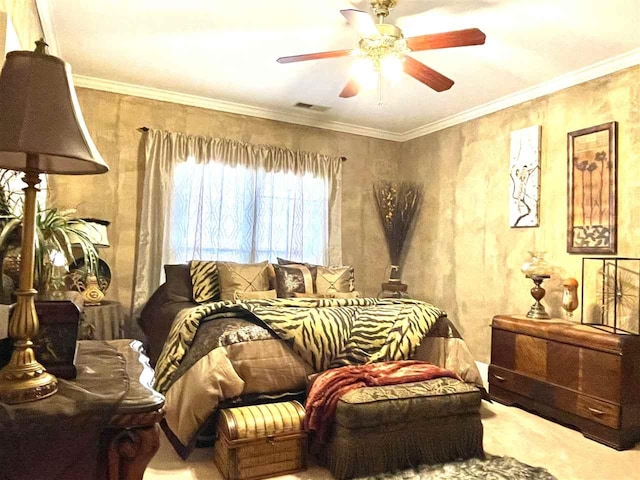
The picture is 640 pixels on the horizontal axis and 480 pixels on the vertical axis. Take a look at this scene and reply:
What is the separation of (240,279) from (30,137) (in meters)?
3.00

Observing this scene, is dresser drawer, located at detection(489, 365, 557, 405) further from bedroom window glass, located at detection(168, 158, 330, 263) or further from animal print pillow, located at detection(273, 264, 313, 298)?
bedroom window glass, located at detection(168, 158, 330, 263)

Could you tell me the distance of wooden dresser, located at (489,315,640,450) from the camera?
2811 millimetres

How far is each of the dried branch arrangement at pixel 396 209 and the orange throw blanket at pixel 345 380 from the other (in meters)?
2.76

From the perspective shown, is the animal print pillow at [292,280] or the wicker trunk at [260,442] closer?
the wicker trunk at [260,442]

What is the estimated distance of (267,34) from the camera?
10.5ft

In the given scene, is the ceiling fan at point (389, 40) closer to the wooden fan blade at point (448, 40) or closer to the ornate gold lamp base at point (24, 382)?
the wooden fan blade at point (448, 40)

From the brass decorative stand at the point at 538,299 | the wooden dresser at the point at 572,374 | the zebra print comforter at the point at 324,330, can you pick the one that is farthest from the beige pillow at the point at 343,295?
the brass decorative stand at the point at 538,299

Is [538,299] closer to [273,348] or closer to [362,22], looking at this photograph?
[273,348]

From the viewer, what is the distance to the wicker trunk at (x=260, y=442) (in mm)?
2238

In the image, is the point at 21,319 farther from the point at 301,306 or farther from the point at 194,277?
the point at 194,277

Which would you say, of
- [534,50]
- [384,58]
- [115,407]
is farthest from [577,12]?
[115,407]

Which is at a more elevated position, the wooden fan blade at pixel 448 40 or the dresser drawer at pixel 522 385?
the wooden fan blade at pixel 448 40

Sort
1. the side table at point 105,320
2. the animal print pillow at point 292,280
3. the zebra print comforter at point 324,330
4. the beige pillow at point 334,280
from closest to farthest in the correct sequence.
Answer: the zebra print comforter at point 324,330
the side table at point 105,320
the animal print pillow at point 292,280
the beige pillow at point 334,280

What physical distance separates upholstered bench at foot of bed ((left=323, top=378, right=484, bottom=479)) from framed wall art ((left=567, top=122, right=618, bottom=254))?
1.75 metres
